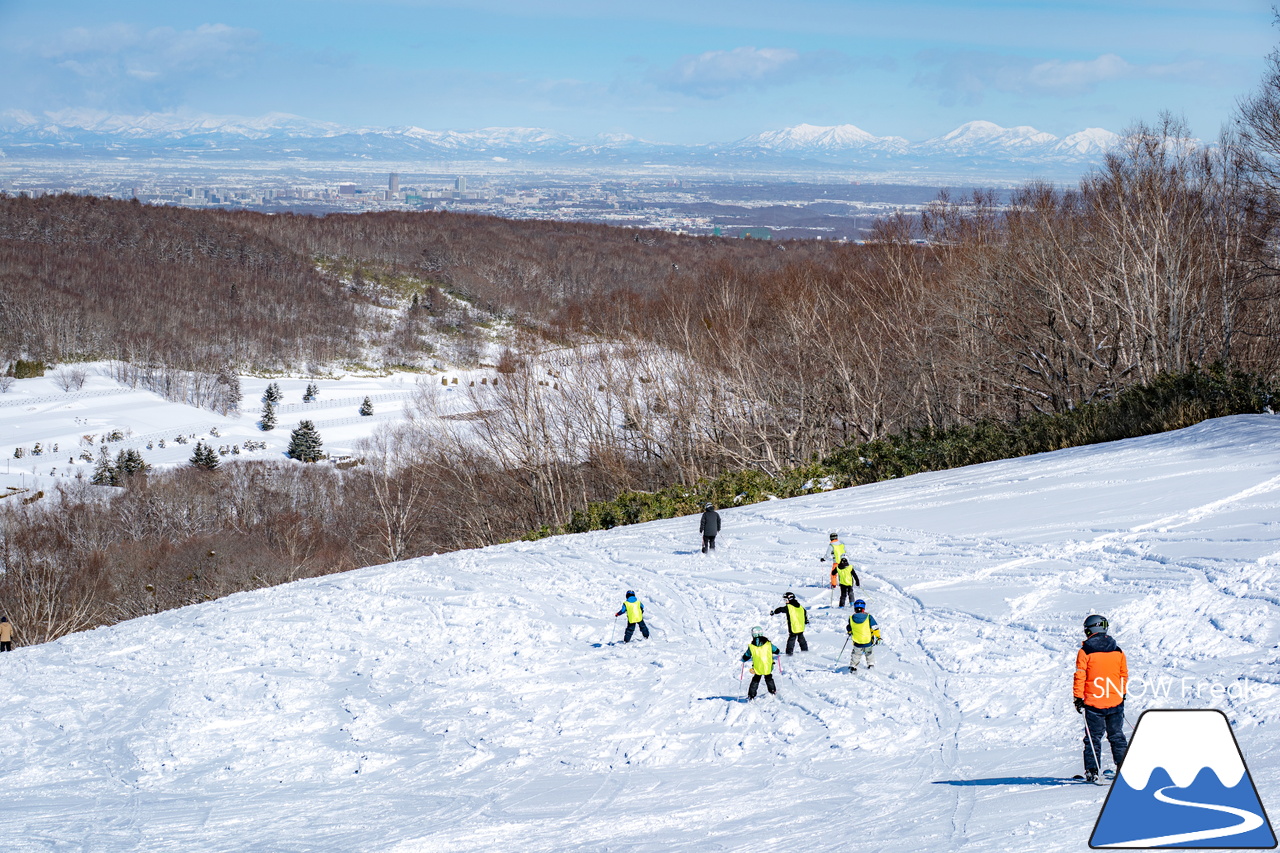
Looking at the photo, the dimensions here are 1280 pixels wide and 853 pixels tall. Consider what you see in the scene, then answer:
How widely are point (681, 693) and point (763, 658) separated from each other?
4.47 feet

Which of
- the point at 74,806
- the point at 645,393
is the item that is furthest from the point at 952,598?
the point at 645,393

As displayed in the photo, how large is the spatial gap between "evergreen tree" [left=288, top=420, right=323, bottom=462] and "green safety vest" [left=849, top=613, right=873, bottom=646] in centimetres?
6018

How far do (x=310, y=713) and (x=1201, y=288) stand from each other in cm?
2801

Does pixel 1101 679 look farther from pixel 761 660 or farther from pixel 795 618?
pixel 795 618

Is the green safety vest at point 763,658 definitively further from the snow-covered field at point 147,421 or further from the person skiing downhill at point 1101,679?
the snow-covered field at point 147,421

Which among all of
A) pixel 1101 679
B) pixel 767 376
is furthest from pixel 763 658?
pixel 767 376

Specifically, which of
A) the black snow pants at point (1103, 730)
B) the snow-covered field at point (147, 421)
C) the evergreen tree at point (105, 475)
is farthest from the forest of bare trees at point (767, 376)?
the black snow pants at point (1103, 730)

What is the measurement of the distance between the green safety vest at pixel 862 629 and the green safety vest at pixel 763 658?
1.12 m

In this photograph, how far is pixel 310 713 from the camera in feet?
40.7

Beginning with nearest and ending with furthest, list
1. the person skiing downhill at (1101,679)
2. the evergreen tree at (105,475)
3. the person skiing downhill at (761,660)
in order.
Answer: the person skiing downhill at (1101,679) < the person skiing downhill at (761,660) < the evergreen tree at (105,475)

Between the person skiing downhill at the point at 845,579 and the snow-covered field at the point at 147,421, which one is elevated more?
the person skiing downhill at the point at 845,579

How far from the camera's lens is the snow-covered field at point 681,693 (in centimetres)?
855

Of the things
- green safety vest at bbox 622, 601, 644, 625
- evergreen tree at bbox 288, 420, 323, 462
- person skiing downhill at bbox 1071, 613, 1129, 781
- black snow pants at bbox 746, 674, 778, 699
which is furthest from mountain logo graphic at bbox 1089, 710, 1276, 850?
evergreen tree at bbox 288, 420, 323, 462

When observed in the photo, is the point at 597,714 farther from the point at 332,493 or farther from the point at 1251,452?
the point at 332,493
